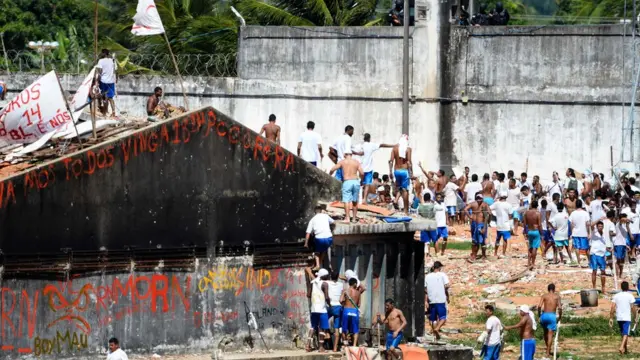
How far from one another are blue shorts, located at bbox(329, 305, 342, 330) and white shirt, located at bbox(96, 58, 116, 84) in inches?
240

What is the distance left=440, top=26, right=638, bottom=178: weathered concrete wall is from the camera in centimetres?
4003

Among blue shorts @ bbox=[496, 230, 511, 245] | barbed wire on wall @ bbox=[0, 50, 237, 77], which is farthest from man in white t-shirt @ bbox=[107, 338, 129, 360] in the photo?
barbed wire on wall @ bbox=[0, 50, 237, 77]

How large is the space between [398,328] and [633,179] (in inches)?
534

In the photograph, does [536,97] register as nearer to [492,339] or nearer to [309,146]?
[309,146]

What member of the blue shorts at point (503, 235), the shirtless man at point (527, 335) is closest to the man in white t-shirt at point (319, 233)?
the shirtless man at point (527, 335)

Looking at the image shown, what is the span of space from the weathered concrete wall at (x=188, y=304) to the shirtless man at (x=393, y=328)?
4.41 feet

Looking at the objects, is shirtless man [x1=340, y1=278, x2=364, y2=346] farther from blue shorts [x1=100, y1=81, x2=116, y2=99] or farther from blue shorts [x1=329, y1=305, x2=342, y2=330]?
blue shorts [x1=100, y1=81, x2=116, y2=99]

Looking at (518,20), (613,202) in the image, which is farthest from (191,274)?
(518,20)

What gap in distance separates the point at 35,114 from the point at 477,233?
12397mm

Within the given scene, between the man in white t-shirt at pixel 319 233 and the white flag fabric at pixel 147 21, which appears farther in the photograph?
A: the white flag fabric at pixel 147 21

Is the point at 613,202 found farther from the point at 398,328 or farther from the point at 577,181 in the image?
the point at 398,328

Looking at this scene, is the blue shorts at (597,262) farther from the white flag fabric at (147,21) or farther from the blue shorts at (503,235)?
the white flag fabric at (147,21)

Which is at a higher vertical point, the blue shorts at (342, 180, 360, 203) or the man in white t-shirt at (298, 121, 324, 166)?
the man in white t-shirt at (298, 121, 324, 166)

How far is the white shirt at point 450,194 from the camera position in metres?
37.5
